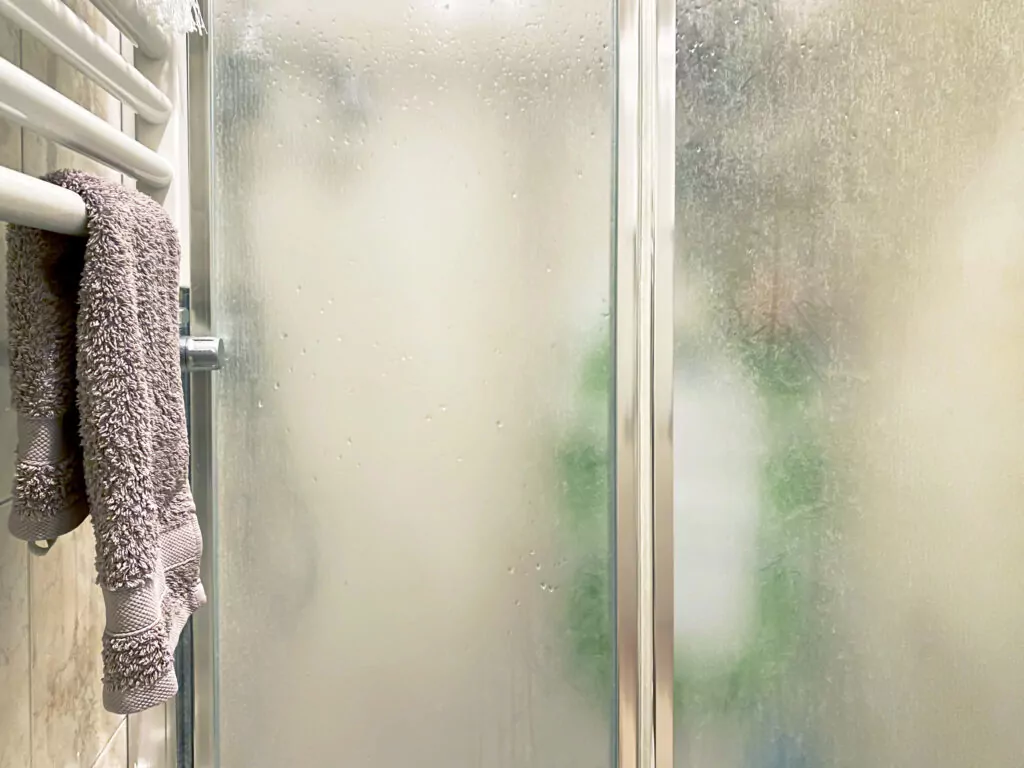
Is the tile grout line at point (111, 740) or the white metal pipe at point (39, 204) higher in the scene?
the white metal pipe at point (39, 204)

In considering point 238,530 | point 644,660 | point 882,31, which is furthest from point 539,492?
point 882,31

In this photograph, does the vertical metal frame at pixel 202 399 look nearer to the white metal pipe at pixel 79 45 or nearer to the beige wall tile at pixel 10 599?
the white metal pipe at pixel 79 45

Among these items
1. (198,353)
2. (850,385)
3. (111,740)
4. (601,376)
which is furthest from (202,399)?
(850,385)

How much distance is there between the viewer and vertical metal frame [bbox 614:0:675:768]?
2.77ft

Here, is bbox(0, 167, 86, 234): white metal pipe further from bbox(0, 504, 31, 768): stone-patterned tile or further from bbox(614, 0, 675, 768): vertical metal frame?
bbox(614, 0, 675, 768): vertical metal frame

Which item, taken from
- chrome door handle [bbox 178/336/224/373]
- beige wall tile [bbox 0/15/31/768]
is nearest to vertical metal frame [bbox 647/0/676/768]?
chrome door handle [bbox 178/336/224/373]

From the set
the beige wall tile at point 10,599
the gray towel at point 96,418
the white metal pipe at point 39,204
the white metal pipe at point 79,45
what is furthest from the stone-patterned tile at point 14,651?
the white metal pipe at point 79,45

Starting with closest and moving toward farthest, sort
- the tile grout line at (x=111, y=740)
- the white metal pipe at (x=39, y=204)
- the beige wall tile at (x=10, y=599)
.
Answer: the white metal pipe at (x=39, y=204) < the beige wall tile at (x=10, y=599) < the tile grout line at (x=111, y=740)

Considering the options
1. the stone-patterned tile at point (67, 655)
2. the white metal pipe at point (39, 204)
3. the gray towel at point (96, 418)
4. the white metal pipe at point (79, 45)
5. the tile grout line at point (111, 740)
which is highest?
the white metal pipe at point (79, 45)

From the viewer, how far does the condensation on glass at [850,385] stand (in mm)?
866

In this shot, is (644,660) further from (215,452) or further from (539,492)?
(215,452)

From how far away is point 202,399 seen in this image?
85cm

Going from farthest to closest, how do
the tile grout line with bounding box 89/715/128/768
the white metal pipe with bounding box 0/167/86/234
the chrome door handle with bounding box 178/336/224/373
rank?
the chrome door handle with bounding box 178/336/224/373 < the tile grout line with bounding box 89/715/128/768 < the white metal pipe with bounding box 0/167/86/234

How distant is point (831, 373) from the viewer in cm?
88
